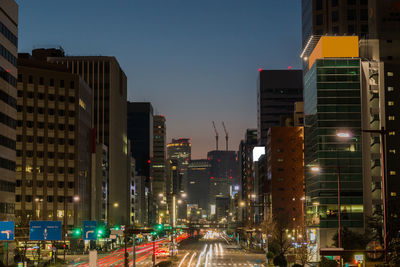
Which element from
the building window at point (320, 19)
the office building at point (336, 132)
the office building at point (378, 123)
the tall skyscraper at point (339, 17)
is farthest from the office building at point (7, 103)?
the building window at point (320, 19)

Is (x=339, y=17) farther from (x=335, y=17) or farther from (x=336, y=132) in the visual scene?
(x=336, y=132)

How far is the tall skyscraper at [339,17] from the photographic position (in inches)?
7096

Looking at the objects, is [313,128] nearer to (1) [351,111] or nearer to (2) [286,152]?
(1) [351,111]

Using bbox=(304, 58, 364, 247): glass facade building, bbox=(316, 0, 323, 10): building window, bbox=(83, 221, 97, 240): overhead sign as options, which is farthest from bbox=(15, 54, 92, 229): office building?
bbox=(83, 221, 97, 240): overhead sign

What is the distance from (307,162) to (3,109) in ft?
254

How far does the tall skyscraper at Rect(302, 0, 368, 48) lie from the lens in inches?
7096

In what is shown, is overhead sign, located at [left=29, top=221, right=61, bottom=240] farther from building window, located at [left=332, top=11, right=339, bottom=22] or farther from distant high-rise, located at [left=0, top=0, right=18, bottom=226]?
building window, located at [left=332, top=11, right=339, bottom=22]

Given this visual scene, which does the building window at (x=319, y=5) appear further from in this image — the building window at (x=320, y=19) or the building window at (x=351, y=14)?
the building window at (x=351, y=14)

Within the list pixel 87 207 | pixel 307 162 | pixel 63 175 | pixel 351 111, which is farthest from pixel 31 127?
pixel 351 111

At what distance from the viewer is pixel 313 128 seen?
467 feet

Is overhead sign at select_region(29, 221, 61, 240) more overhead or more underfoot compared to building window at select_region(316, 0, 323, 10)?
more underfoot

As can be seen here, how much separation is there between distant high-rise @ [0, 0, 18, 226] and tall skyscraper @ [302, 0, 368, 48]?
10338 centimetres

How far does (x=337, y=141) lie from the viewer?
138125mm

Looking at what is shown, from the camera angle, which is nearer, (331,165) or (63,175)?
(331,165)
